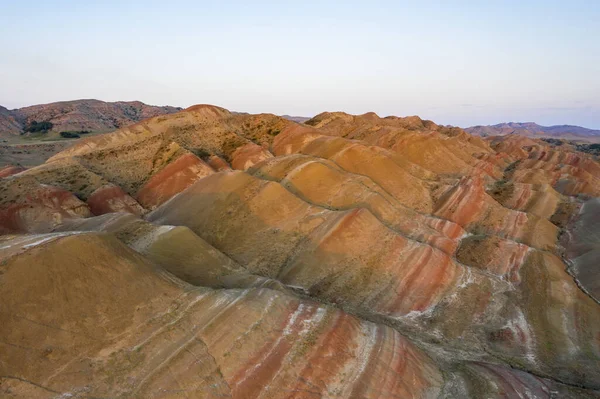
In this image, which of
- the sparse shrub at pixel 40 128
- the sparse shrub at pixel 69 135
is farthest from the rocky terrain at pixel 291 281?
the sparse shrub at pixel 40 128

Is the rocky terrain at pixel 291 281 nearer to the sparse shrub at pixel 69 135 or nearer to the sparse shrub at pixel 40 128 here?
the sparse shrub at pixel 69 135

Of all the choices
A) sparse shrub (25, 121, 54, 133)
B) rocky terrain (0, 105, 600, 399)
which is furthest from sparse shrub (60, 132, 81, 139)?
rocky terrain (0, 105, 600, 399)

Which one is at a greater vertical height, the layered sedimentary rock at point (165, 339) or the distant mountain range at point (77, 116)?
the distant mountain range at point (77, 116)

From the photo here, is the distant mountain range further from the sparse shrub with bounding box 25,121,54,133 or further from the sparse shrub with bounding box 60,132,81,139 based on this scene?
the sparse shrub with bounding box 60,132,81,139

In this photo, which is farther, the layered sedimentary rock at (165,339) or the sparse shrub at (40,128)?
the sparse shrub at (40,128)

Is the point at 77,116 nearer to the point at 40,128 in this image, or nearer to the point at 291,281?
the point at 40,128

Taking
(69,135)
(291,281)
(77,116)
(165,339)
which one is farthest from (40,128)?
(165,339)
